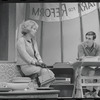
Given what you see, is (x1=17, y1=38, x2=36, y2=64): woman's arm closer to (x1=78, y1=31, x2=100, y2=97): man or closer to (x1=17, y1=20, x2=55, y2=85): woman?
(x1=17, y1=20, x2=55, y2=85): woman

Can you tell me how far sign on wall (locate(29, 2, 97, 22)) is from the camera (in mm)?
5184

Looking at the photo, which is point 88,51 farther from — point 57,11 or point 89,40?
point 57,11

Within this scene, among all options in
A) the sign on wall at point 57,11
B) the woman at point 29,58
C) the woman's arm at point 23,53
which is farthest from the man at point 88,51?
the sign on wall at point 57,11

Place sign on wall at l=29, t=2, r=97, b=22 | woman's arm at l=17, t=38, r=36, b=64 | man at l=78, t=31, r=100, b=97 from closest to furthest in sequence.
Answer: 1. woman's arm at l=17, t=38, r=36, b=64
2. man at l=78, t=31, r=100, b=97
3. sign on wall at l=29, t=2, r=97, b=22

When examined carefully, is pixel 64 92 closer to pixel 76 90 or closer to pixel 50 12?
pixel 76 90

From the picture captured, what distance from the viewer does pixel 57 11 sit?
5336 millimetres

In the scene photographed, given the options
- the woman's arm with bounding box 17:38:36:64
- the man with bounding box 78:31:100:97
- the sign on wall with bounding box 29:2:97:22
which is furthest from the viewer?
the sign on wall with bounding box 29:2:97:22

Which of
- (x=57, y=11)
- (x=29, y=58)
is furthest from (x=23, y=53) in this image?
(x=57, y=11)

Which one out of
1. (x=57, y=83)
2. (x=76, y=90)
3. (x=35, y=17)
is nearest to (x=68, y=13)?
(x=35, y=17)


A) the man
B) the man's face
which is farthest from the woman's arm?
the man's face

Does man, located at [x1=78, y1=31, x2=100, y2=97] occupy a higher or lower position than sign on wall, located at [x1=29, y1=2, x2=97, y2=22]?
lower

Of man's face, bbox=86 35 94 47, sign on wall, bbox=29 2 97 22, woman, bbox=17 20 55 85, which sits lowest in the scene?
woman, bbox=17 20 55 85

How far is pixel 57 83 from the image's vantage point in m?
3.87

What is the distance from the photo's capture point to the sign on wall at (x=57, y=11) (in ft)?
17.0
